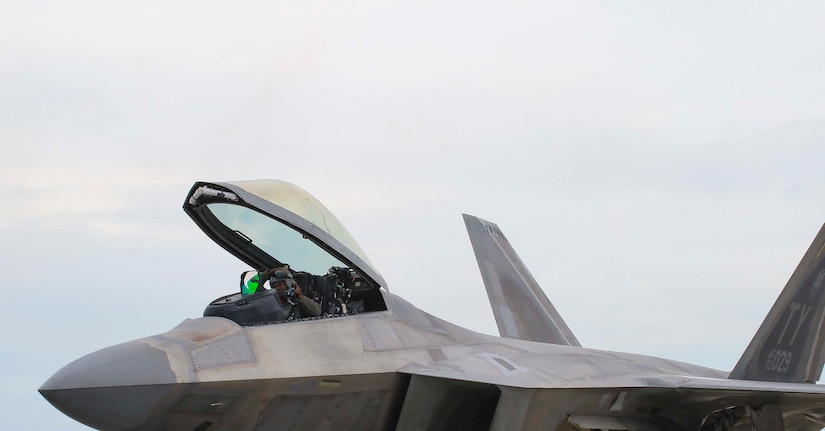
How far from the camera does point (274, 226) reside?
8.32 metres

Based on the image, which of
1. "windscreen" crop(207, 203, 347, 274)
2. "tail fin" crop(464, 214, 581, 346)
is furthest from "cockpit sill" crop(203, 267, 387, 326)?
"tail fin" crop(464, 214, 581, 346)

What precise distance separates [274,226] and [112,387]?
237 cm

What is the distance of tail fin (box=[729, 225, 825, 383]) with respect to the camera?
11.0 meters

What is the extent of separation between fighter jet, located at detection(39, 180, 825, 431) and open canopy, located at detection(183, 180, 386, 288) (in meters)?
0.02

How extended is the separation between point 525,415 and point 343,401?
1.44 meters

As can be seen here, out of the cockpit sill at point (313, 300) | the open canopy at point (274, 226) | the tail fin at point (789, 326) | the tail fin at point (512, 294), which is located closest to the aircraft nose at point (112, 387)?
the cockpit sill at point (313, 300)

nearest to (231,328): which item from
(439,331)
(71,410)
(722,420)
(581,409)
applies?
(71,410)

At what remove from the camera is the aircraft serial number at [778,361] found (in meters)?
11.1

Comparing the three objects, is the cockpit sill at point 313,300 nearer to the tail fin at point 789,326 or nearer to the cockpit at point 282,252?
the cockpit at point 282,252

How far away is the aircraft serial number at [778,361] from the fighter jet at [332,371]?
1.06m

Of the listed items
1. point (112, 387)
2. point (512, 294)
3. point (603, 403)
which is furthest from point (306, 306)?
point (512, 294)

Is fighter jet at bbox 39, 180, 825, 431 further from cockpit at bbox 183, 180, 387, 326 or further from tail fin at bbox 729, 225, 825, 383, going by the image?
tail fin at bbox 729, 225, 825, 383

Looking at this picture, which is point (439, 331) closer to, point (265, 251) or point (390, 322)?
point (390, 322)

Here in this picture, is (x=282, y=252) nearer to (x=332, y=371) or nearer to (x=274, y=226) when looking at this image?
(x=274, y=226)
